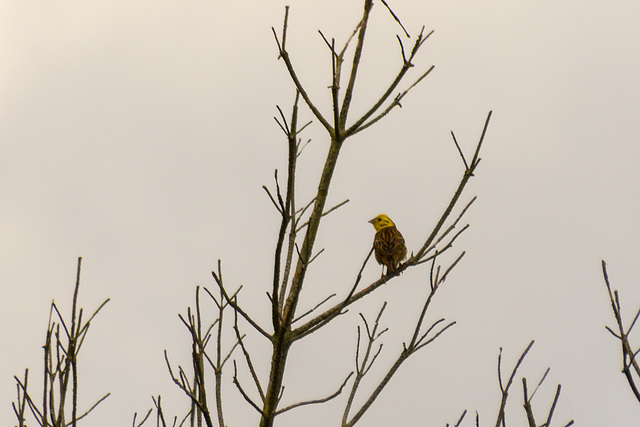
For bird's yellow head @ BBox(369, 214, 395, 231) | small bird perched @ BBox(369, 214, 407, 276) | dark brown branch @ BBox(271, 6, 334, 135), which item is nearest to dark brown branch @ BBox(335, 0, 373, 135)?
dark brown branch @ BBox(271, 6, 334, 135)

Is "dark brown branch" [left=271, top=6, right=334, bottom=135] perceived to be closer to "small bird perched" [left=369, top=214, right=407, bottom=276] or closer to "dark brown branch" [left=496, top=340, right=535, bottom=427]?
"dark brown branch" [left=496, top=340, right=535, bottom=427]

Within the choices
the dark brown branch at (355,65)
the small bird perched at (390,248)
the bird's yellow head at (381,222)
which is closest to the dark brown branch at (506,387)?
the dark brown branch at (355,65)

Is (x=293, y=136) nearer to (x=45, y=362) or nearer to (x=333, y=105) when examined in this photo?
(x=333, y=105)

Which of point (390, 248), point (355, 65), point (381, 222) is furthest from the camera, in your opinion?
point (381, 222)

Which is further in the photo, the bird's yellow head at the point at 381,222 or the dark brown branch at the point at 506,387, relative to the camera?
the bird's yellow head at the point at 381,222

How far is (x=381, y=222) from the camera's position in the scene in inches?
473

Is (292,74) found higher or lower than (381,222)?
lower

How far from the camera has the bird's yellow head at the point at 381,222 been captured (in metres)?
12.0

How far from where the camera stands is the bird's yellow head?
39.3 feet

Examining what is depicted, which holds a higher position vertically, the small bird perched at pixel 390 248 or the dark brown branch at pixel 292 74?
the small bird perched at pixel 390 248

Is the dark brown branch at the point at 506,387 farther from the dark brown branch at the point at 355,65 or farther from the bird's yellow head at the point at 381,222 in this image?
the bird's yellow head at the point at 381,222

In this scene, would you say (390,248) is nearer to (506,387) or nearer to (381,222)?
(381,222)

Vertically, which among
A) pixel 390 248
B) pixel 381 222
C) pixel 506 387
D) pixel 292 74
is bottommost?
pixel 506 387

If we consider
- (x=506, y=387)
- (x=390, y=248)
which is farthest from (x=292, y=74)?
(x=390, y=248)
